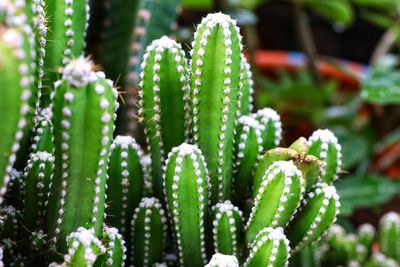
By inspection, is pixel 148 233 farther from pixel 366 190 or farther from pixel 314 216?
pixel 366 190

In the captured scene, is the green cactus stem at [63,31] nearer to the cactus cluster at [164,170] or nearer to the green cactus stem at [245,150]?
the cactus cluster at [164,170]

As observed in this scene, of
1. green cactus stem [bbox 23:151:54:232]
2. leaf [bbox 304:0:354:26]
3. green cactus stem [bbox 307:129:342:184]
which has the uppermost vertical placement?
leaf [bbox 304:0:354:26]

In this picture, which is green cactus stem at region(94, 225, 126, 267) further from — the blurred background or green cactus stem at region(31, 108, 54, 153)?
the blurred background

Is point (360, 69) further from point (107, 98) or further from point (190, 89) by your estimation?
point (107, 98)

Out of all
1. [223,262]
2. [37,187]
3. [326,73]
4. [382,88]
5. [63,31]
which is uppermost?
[326,73]

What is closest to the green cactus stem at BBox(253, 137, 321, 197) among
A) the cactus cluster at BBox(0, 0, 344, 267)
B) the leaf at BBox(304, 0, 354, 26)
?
the cactus cluster at BBox(0, 0, 344, 267)

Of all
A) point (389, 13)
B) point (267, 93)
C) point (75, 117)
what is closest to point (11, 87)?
point (75, 117)

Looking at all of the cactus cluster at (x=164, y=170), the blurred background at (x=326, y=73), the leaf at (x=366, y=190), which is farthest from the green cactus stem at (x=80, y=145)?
the leaf at (x=366, y=190)

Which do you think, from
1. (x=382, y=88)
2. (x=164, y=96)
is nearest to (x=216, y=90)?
(x=164, y=96)
